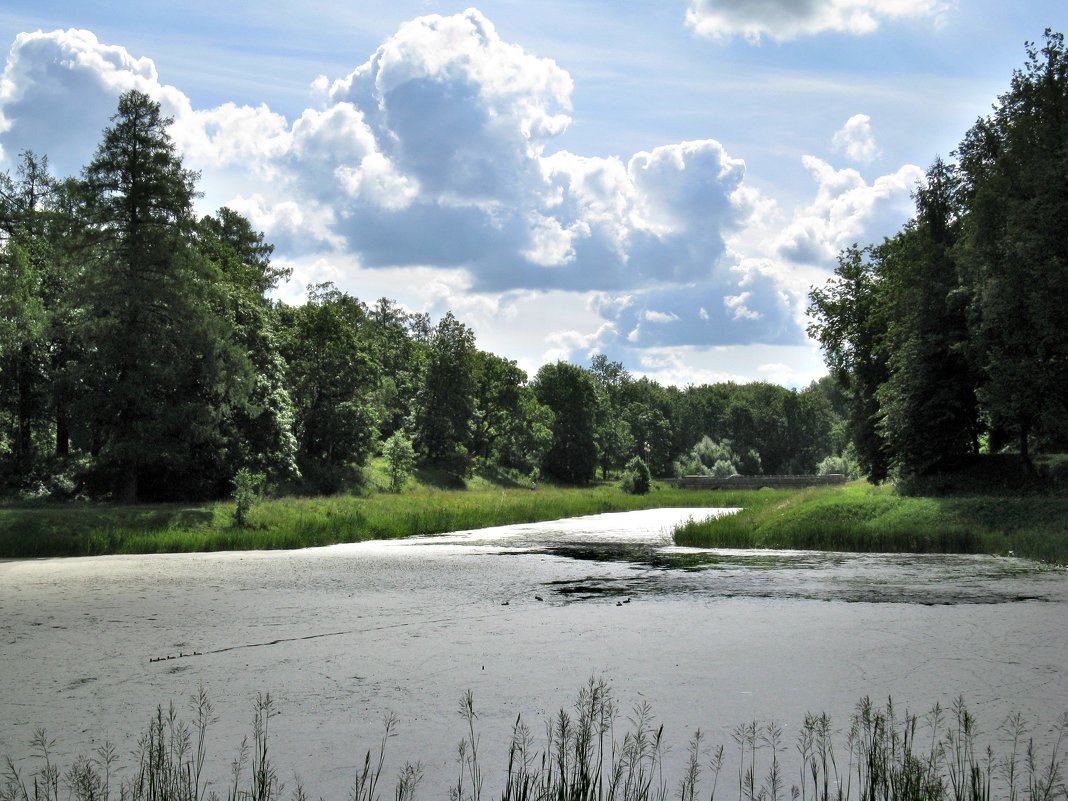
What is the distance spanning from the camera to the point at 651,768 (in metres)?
4.84

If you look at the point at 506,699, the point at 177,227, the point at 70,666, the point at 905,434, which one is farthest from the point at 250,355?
the point at 506,699

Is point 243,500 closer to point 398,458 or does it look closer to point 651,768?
point 398,458

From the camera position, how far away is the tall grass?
3.99m

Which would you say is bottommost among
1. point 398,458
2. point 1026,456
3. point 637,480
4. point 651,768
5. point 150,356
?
point 637,480

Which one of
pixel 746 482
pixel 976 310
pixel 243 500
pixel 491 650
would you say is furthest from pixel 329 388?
pixel 746 482

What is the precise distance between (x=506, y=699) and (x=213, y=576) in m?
10.1

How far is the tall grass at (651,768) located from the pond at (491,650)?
14 centimetres

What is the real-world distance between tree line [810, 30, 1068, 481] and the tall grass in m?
20.2

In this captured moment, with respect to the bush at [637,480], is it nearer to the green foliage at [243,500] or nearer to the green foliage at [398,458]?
the green foliage at [398,458]

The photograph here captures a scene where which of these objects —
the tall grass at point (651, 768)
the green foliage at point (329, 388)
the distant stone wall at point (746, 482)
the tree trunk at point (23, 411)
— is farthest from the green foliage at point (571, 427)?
the tall grass at point (651, 768)

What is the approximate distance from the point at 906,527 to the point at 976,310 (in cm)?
924

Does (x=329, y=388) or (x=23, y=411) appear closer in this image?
(x=23, y=411)

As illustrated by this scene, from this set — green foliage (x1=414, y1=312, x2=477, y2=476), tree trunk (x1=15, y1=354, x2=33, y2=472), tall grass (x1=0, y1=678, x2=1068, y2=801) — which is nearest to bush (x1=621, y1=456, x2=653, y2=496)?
green foliage (x1=414, y1=312, x2=477, y2=476)

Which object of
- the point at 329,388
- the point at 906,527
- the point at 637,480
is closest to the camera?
the point at 906,527
